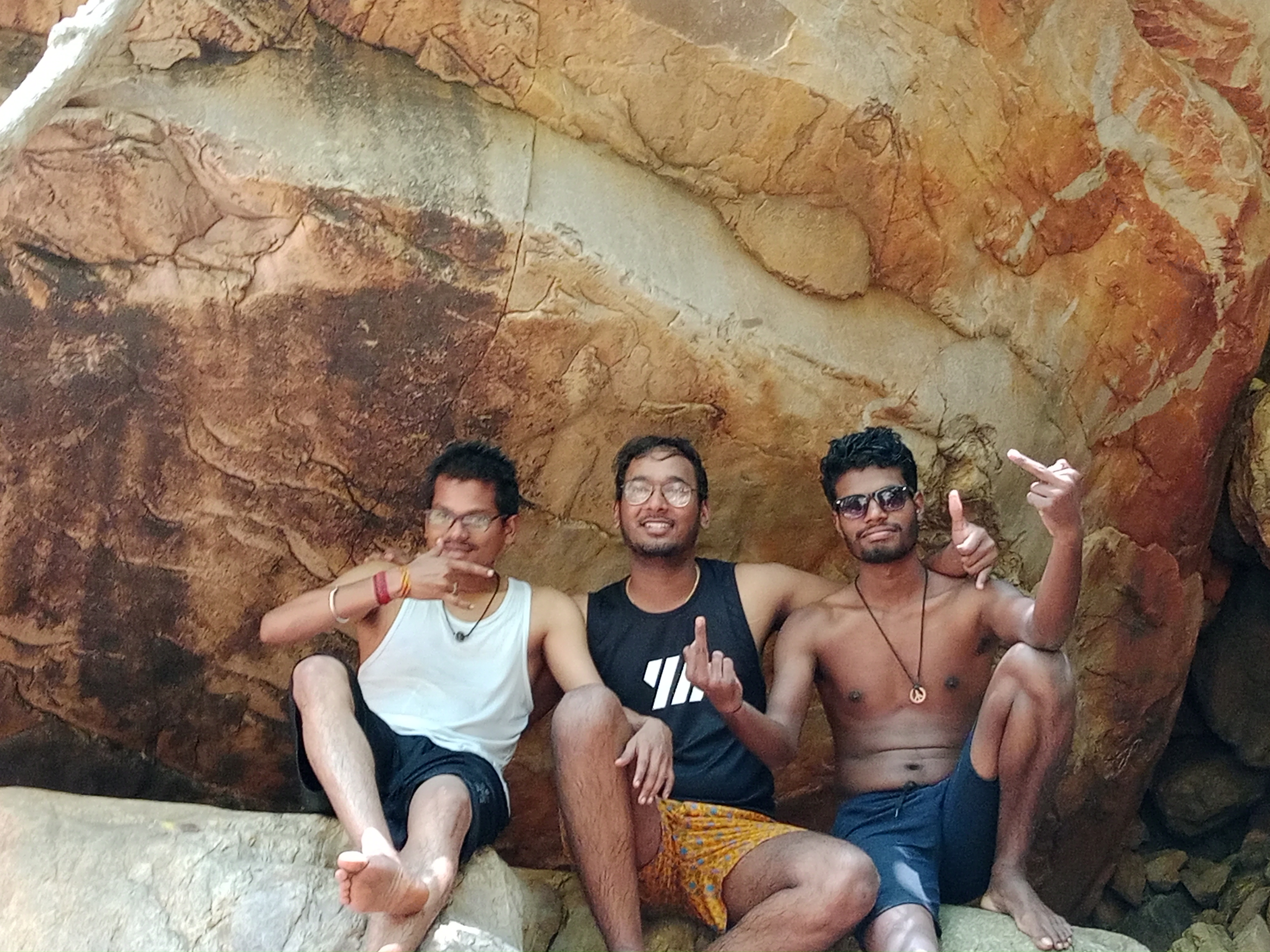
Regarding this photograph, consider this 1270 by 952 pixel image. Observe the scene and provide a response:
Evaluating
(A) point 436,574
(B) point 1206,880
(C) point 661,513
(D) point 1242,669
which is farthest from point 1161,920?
(A) point 436,574

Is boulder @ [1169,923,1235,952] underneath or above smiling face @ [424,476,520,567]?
underneath

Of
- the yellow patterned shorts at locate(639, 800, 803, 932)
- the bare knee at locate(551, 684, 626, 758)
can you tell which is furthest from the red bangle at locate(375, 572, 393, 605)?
the yellow patterned shorts at locate(639, 800, 803, 932)

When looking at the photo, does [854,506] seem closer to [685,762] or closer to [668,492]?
[668,492]

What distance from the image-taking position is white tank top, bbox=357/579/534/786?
293cm

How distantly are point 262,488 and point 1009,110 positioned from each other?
240 centimetres

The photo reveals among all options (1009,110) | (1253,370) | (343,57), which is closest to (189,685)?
(343,57)

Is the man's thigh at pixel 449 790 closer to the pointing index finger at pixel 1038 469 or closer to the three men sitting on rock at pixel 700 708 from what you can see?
the three men sitting on rock at pixel 700 708

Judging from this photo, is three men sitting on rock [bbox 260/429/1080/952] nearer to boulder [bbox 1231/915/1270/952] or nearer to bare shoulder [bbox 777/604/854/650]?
bare shoulder [bbox 777/604/854/650]

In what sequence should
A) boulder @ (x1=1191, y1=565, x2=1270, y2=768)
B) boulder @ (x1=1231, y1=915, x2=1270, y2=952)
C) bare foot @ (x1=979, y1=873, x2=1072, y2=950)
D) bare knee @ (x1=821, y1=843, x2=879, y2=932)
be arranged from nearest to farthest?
bare knee @ (x1=821, y1=843, x2=879, y2=932) → bare foot @ (x1=979, y1=873, x2=1072, y2=950) → boulder @ (x1=1231, y1=915, x2=1270, y2=952) → boulder @ (x1=1191, y1=565, x2=1270, y2=768)

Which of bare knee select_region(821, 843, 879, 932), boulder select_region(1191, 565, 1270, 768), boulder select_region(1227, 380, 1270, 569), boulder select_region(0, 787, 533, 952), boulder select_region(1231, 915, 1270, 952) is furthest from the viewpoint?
boulder select_region(1191, 565, 1270, 768)

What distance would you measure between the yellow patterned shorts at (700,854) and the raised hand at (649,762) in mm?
169

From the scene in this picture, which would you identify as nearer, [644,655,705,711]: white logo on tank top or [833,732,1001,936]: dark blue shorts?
[833,732,1001,936]: dark blue shorts

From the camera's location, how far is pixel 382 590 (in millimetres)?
2904

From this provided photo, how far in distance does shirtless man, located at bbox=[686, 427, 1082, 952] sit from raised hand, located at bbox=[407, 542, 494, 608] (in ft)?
1.94
